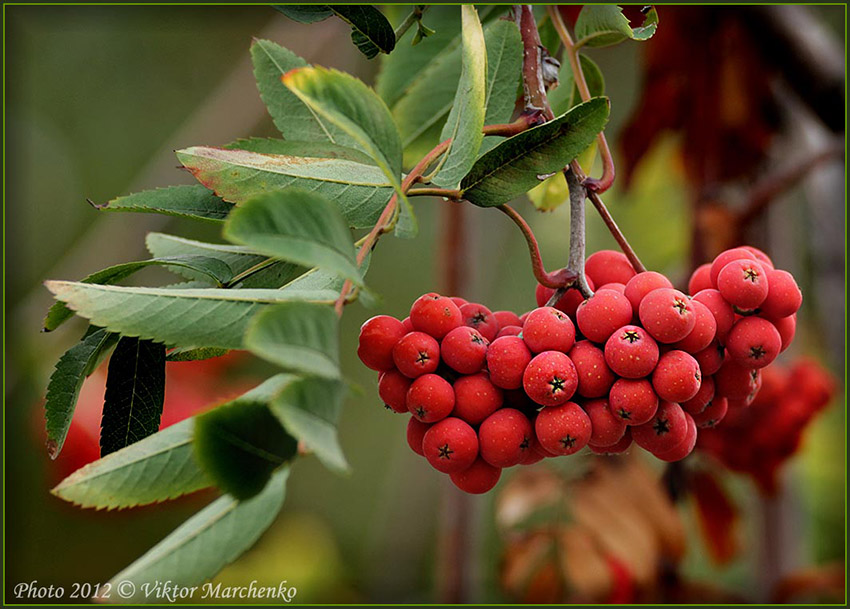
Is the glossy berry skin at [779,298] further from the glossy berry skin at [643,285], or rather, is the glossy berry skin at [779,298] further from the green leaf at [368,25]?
the green leaf at [368,25]

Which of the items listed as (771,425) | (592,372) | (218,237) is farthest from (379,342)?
(218,237)

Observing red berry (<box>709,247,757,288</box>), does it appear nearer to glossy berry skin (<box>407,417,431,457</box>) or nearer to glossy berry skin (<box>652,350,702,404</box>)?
glossy berry skin (<box>652,350,702,404</box>)

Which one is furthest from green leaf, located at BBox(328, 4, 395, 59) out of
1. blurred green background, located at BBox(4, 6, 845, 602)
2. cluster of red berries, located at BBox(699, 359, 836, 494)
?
cluster of red berries, located at BBox(699, 359, 836, 494)

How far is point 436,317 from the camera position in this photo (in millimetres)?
449

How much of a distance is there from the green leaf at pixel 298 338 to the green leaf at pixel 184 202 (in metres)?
0.14

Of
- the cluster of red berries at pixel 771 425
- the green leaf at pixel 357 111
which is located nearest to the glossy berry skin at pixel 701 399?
the green leaf at pixel 357 111

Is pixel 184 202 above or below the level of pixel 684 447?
above

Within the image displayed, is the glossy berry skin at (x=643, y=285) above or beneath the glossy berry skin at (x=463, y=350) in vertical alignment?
beneath

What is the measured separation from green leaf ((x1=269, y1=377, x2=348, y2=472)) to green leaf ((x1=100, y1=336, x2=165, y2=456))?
18cm

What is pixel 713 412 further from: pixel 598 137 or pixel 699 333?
pixel 598 137

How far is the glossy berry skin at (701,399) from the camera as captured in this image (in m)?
0.47

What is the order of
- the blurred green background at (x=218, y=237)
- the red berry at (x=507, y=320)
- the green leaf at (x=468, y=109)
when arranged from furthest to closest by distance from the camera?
the blurred green background at (x=218, y=237), the red berry at (x=507, y=320), the green leaf at (x=468, y=109)

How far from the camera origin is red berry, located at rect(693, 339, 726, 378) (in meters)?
0.46

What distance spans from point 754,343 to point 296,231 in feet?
0.91
